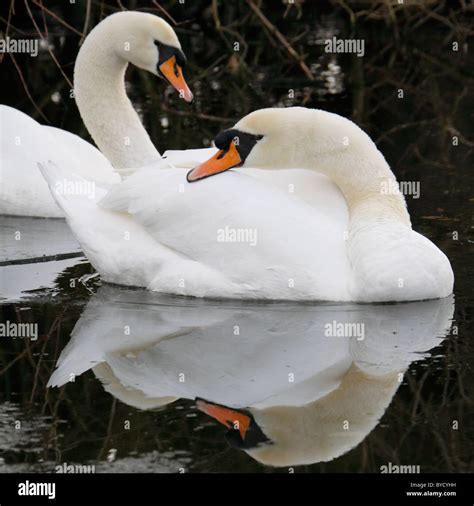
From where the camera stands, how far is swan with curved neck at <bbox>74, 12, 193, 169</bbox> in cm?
1151

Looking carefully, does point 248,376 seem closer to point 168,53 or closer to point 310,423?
point 310,423

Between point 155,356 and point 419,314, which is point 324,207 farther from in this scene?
point 155,356

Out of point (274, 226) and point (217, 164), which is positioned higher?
point (217, 164)

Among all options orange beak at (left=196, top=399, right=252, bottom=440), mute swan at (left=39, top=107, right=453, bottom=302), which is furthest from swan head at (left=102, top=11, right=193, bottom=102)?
orange beak at (left=196, top=399, right=252, bottom=440)

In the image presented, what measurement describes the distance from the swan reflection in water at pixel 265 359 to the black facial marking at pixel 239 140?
1.01 metres

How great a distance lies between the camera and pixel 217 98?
15.9 m

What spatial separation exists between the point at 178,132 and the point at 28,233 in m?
3.47

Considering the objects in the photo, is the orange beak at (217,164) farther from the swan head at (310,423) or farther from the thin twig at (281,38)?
the thin twig at (281,38)

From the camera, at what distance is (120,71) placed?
466 inches

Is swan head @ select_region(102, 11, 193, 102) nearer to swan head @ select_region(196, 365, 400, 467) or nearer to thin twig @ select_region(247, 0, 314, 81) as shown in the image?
thin twig @ select_region(247, 0, 314, 81)

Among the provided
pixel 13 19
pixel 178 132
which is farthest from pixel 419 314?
pixel 13 19

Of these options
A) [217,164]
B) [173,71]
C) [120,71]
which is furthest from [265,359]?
[120,71]

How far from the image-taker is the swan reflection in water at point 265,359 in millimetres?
6742

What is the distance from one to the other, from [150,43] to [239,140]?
2.72 meters
